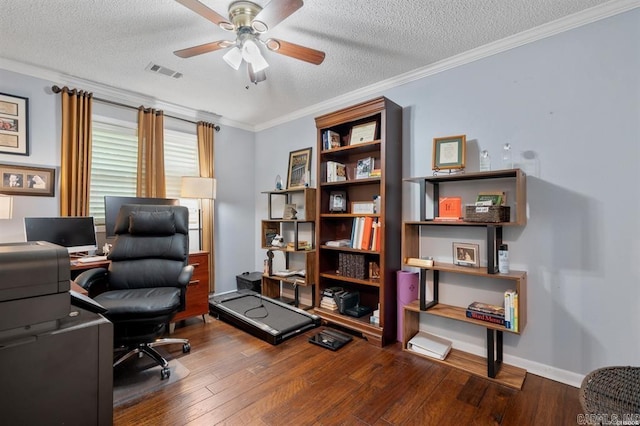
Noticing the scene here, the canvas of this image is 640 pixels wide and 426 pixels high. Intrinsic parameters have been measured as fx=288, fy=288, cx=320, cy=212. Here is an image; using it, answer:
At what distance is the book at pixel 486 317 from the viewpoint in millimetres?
2008

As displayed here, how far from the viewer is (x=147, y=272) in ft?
7.87

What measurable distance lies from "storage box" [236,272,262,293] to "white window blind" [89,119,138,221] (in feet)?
5.56

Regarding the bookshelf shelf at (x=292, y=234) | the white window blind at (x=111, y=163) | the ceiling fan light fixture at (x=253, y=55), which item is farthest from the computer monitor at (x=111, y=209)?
the ceiling fan light fixture at (x=253, y=55)

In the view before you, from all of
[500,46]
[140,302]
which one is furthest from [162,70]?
[500,46]

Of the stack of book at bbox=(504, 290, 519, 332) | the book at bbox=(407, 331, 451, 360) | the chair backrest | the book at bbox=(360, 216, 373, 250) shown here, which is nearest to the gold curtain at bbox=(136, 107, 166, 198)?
the chair backrest

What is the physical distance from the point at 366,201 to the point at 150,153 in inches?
99.6

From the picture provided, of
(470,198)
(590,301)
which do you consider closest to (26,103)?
(470,198)

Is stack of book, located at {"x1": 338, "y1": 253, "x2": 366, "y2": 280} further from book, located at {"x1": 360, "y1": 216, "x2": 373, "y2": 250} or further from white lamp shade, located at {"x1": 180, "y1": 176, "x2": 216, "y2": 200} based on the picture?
white lamp shade, located at {"x1": 180, "y1": 176, "x2": 216, "y2": 200}

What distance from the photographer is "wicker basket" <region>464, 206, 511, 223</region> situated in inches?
79.4

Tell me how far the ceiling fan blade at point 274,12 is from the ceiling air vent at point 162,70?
1384mm

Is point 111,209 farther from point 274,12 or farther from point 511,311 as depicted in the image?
point 511,311

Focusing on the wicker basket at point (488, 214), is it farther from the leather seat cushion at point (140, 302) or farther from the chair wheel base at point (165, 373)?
the chair wheel base at point (165, 373)

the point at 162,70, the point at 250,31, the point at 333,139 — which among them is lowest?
the point at 333,139

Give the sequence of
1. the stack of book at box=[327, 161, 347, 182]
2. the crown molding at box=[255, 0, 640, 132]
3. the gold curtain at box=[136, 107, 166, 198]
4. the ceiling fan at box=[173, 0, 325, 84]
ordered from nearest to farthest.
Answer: the ceiling fan at box=[173, 0, 325, 84], the crown molding at box=[255, 0, 640, 132], the stack of book at box=[327, 161, 347, 182], the gold curtain at box=[136, 107, 166, 198]
